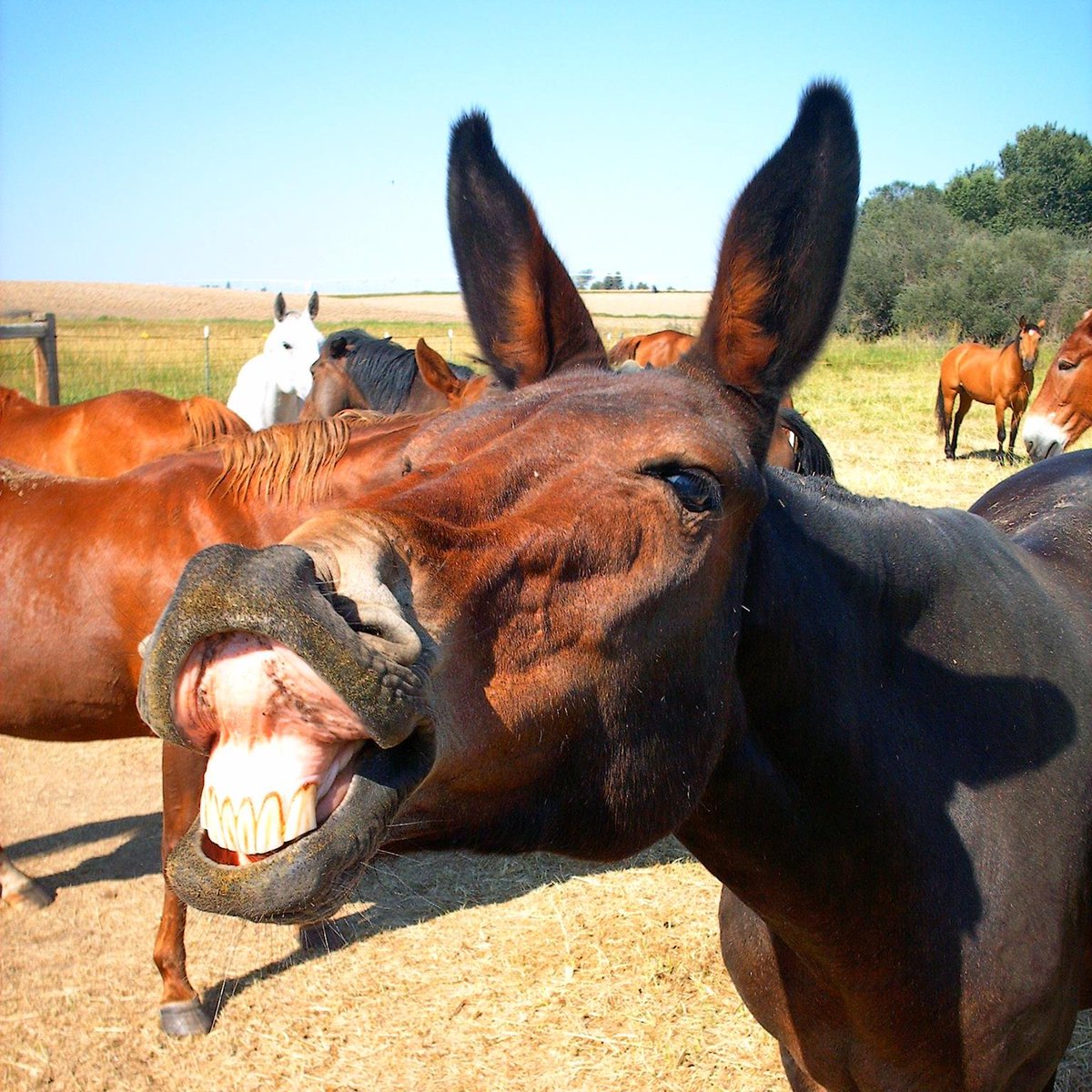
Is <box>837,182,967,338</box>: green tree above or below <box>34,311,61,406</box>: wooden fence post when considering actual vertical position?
above

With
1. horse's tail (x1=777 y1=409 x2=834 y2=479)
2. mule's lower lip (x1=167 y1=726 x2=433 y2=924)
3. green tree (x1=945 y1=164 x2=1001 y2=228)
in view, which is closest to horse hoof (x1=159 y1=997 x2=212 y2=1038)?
mule's lower lip (x1=167 y1=726 x2=433 y2=924)

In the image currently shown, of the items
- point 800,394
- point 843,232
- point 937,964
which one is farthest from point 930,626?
point 800,394

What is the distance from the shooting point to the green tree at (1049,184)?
62719mm

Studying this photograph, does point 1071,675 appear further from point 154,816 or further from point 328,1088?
point 154,816

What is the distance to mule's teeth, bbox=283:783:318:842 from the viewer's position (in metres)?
1.16

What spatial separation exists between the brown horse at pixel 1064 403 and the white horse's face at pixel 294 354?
8.24 meters

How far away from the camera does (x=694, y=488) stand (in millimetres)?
1592

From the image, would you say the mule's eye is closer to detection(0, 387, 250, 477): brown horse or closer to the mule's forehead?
the mule's forehead

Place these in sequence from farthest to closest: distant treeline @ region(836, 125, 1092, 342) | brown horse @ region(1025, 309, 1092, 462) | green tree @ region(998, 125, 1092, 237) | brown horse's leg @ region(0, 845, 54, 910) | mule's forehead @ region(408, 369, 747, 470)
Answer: green tree @ region(998, 125, 1092, 237) < distant treeline @ region(836, 125, 1092, 342) < brown horse @ region(1025, 309, 1092, 462) < brown horse's leg @ region(0, 845, 54, 910) < mule's forehead @ region(408, 369, 747, 470)

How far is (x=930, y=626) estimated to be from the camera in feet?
6.81

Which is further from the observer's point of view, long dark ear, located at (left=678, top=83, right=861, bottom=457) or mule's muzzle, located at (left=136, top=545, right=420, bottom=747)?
long dark ear, located at (left=678, top=83, right=861, bottom=457)

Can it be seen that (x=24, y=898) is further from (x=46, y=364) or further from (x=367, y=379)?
(x=46, y=364)

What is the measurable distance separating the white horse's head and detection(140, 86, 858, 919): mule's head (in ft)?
29.3

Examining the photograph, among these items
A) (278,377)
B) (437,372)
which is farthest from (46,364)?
(437,372)
